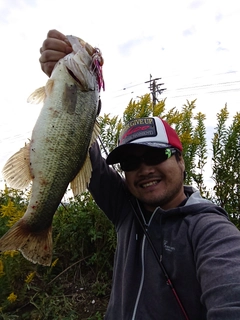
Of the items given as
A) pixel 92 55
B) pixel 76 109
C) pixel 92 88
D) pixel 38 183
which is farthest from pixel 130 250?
pixel 92 55

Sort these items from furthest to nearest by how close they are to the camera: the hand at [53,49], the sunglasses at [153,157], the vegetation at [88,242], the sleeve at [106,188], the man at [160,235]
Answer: the vegetation at [88,242] < the sleeve at [106,188] < the sunglasses at [153,157] < the hand at [53,49] < the man at [160,235]

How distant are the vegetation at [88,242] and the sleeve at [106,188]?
130cm

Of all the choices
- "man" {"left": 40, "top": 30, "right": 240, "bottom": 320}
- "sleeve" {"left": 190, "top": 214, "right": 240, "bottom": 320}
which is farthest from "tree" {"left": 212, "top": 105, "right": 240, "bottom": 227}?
"sleeve" {"left": 190, "top": 214, "right": 240, "bottom": 320}

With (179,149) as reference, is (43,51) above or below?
above

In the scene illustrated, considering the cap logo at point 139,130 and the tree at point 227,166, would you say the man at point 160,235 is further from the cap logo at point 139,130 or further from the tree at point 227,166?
the tree at point 227,166

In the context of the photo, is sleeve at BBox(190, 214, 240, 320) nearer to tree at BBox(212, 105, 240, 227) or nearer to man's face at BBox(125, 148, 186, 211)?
man's face at BBox(125, 148, 186, 211)

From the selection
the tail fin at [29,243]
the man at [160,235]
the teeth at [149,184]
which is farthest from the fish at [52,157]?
the teeth at [149,184]

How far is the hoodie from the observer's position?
51.2 inches

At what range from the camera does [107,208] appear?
2.50 m

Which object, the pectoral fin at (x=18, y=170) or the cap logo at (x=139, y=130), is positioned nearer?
the pectoral fin at (x=18, y=170)

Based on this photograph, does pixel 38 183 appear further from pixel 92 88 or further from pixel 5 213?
pixel 5 213

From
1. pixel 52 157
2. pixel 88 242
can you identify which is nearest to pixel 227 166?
pixel 88 242

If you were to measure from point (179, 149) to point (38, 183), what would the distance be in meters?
1.03

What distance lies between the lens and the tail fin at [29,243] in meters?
1.90
